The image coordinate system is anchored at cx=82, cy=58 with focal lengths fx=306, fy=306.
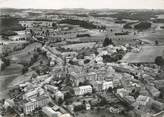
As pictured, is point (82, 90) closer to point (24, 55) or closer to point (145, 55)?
point (24, 55)

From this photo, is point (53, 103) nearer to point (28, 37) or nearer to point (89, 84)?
point (89, 84)

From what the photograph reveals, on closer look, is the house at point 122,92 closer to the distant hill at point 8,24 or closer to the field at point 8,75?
the field at point 8,75

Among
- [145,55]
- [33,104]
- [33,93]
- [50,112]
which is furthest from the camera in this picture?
[145,55]

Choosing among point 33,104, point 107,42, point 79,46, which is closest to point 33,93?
point 33,104

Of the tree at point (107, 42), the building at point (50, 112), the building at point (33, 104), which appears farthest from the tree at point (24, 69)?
the tree at point (107, 42)

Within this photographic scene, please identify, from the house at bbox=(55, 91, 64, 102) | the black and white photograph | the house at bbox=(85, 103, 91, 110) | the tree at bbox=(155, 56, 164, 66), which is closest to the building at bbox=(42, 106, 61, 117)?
the black and white photograph

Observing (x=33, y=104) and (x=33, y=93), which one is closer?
(x=33, y=104)

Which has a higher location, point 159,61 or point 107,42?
point 107,42
